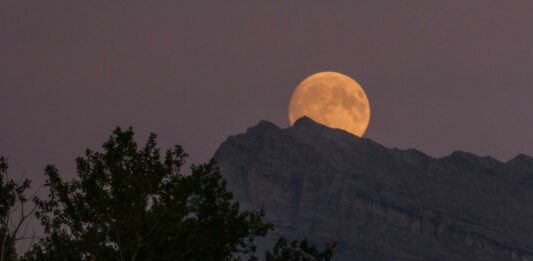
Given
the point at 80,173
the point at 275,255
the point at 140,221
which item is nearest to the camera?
the point at 140,221

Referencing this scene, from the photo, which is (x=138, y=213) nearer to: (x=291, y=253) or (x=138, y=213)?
(x=138, y=213)

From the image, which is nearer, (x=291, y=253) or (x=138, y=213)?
(x=138, y=213)

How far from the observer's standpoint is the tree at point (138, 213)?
5394cm

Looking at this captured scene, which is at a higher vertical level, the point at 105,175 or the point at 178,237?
the point at 105,175

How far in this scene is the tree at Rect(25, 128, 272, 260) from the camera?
53938 millimetres

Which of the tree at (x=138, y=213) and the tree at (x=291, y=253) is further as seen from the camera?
the tree at (x=291, y=253)

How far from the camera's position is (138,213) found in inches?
2131

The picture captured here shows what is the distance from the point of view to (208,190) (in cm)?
5906

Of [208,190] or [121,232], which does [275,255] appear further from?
[121,232]

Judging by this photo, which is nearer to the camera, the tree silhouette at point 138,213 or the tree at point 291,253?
the tree silhouette at point 138,213

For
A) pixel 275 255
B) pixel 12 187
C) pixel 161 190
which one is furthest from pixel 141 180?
pixel 275 255

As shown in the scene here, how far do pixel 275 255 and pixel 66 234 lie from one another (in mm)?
20316

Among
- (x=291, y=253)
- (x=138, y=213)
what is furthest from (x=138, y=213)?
(x=291, y=253)

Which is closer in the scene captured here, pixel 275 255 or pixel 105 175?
pixel 105 175
